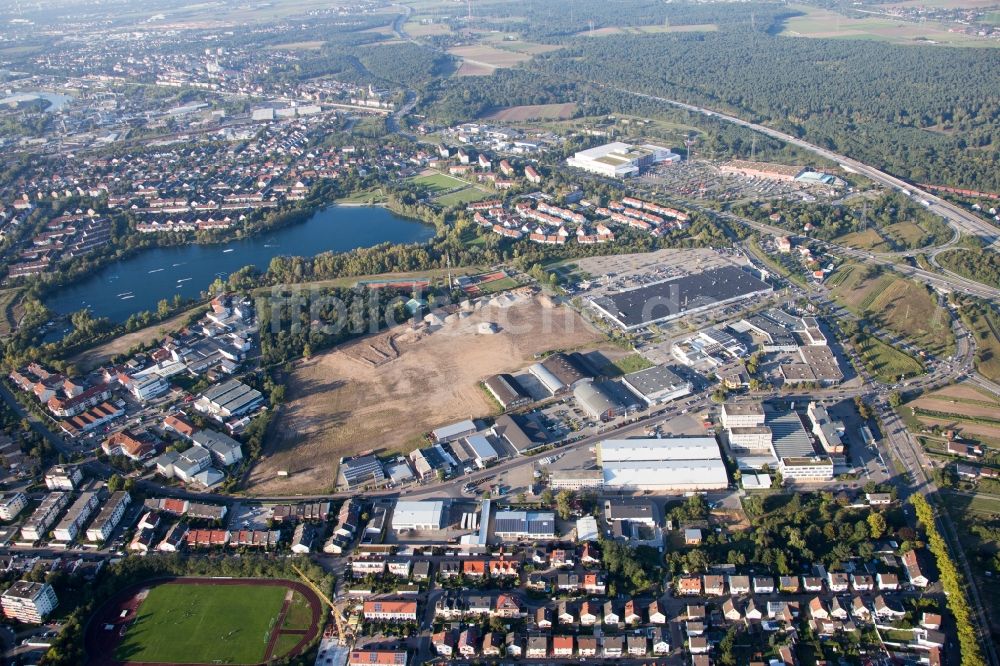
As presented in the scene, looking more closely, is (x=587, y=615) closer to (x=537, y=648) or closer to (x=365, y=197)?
(x=537, y=648)

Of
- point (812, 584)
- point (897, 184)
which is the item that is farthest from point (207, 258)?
point (897, 184)

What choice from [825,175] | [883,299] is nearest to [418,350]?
[883,299]

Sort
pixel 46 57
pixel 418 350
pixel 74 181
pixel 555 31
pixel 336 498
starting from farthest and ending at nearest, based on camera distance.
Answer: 1. pixel 555 31
2. pixel 46 57
3. pixel 74 181
4. pixel 418 350
5. pixel 336 498

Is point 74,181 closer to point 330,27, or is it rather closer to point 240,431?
point 240,431

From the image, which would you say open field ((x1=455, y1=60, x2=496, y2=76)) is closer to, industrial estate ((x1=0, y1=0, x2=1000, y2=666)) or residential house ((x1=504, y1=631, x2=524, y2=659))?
industrial estate ((x1=0, y1=0, x2=1000, y2=666))

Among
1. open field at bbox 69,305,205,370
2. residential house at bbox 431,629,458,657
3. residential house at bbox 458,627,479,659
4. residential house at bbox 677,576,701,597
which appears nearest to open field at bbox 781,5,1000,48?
residential house at bbox 677,576,701,597

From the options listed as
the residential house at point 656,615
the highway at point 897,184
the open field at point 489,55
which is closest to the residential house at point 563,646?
the residential house at point 656,615
